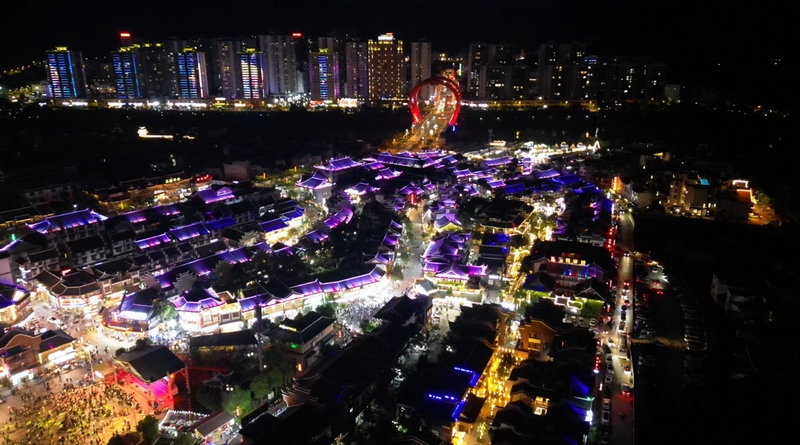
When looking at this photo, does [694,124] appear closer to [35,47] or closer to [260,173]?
[260,173]

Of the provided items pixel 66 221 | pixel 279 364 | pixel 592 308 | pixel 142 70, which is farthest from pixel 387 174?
pixel 142 70

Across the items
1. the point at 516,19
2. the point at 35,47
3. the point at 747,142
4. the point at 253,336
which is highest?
the point at 516,19

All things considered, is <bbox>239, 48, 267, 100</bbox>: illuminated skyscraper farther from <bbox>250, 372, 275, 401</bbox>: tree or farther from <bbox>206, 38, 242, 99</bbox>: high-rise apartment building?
<bbox>250, 372, 275, 401</bbox>: tree

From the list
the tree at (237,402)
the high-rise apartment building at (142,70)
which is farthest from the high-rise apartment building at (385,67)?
the tree at (237,402)

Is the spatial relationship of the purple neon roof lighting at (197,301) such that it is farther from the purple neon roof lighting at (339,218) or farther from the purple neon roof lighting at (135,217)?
the purple neon roof lighting at (135,217)

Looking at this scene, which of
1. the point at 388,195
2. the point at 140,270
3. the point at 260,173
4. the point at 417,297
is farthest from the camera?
the point at 260,173

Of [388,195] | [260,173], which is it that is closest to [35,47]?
[260,173]
